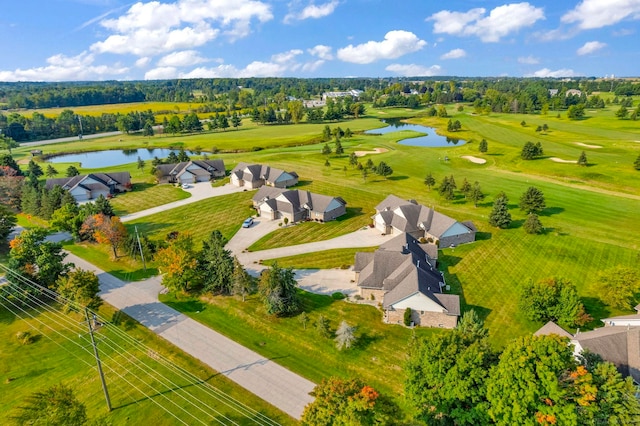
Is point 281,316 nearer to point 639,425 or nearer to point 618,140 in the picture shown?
point 639,425

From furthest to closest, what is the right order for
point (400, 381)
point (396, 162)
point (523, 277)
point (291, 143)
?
Result: 1. point (291, 143)
2. point (396, 162)
3. point (523, 277)
4. point (400, 381)

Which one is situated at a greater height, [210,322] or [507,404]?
[507,404]

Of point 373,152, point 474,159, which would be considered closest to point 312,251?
point 373,152

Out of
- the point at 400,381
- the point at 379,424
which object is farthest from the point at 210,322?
the point at 379,424

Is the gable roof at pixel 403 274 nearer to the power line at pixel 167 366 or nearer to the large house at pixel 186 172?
the power line at pixel 167 366

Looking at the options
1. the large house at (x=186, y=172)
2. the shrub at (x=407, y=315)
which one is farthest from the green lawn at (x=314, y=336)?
the large house at (x=186, y=172)

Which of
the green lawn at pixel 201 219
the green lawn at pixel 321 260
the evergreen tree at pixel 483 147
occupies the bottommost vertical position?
the green lawn at pixel 321 260

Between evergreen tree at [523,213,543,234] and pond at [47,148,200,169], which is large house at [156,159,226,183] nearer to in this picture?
pond at [47,148,200,169]
